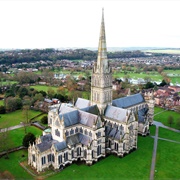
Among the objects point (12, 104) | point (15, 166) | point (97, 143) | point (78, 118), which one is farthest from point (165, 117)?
point (12, 104)

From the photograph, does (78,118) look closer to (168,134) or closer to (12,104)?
(168,134)

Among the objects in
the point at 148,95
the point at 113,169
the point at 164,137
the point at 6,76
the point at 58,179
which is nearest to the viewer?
the point at 58,179

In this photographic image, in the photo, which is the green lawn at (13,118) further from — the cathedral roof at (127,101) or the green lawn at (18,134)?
the cathedral roof at (127,101)

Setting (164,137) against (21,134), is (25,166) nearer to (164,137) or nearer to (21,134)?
(21,134)

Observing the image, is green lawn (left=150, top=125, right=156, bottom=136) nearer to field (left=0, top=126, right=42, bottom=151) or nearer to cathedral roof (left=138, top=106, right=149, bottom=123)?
cathedral roof (left=138, top=106, right=149, bottom=123)

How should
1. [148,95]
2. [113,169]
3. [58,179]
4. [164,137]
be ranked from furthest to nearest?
1. [148,95]
2. [164,137]
3. [113,169]
4. [58,179]

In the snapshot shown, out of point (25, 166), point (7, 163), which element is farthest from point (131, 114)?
point (7, 163)

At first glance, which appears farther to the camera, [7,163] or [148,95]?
[148,95]

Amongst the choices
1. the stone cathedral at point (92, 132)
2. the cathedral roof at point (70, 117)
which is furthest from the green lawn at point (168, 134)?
the cathedral roof at point (70, 117)
